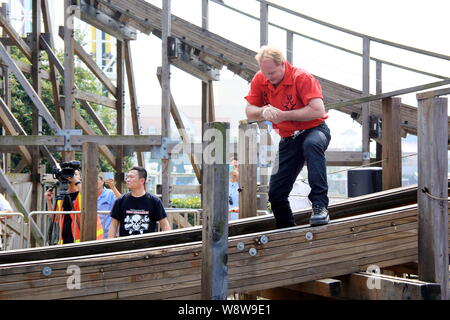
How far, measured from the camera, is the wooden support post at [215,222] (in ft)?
16.2

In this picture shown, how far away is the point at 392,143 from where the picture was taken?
22.0ft

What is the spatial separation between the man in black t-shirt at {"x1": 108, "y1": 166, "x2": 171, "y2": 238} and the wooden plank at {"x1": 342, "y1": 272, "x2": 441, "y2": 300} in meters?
2.48

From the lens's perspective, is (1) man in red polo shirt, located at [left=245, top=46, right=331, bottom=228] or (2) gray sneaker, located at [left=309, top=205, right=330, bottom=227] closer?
(2) gray sneaker, located at [left=309, top=205, right=330, bottom=227]

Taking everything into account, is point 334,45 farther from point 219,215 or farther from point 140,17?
point 219,215

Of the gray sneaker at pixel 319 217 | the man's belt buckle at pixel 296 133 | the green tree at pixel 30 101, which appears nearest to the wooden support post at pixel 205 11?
the man's belt buckle at pixel 296 133

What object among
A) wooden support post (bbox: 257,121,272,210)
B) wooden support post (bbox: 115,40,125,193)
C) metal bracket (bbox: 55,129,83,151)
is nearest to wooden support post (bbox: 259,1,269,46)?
wooden support post (bbox: 257,121,272,210)

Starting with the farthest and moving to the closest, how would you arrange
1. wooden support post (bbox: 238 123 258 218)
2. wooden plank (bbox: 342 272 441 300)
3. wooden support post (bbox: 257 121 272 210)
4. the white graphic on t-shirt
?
1. wooden support post (bbox: 257 121 272 210)
2. the white graphic on t-shirt
3. wooden support post (bbox: 238 123 258 218)
4. wooden plank (bbox: 342 272 441 300)

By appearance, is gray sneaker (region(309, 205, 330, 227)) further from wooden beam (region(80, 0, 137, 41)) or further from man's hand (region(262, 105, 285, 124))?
wooden beam (region(80, 0, 137, 41))

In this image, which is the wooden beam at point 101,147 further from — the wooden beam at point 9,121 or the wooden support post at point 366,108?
the wooden support post at point 366,108

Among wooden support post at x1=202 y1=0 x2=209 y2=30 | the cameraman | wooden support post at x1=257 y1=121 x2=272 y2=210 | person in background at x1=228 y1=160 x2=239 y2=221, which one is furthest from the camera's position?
wooden support post at x1=202 y1=0 x2=209 y2=30

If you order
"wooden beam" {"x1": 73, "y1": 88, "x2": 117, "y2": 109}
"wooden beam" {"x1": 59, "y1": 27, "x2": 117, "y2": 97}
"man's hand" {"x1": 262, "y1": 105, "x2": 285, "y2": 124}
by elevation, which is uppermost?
"wooden beam" {"x1": 59, "y1": 27, "x2": 117, "y2": 97}

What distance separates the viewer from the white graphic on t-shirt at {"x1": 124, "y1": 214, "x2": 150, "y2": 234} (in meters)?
7.54

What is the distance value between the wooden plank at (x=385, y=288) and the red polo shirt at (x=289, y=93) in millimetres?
1161
